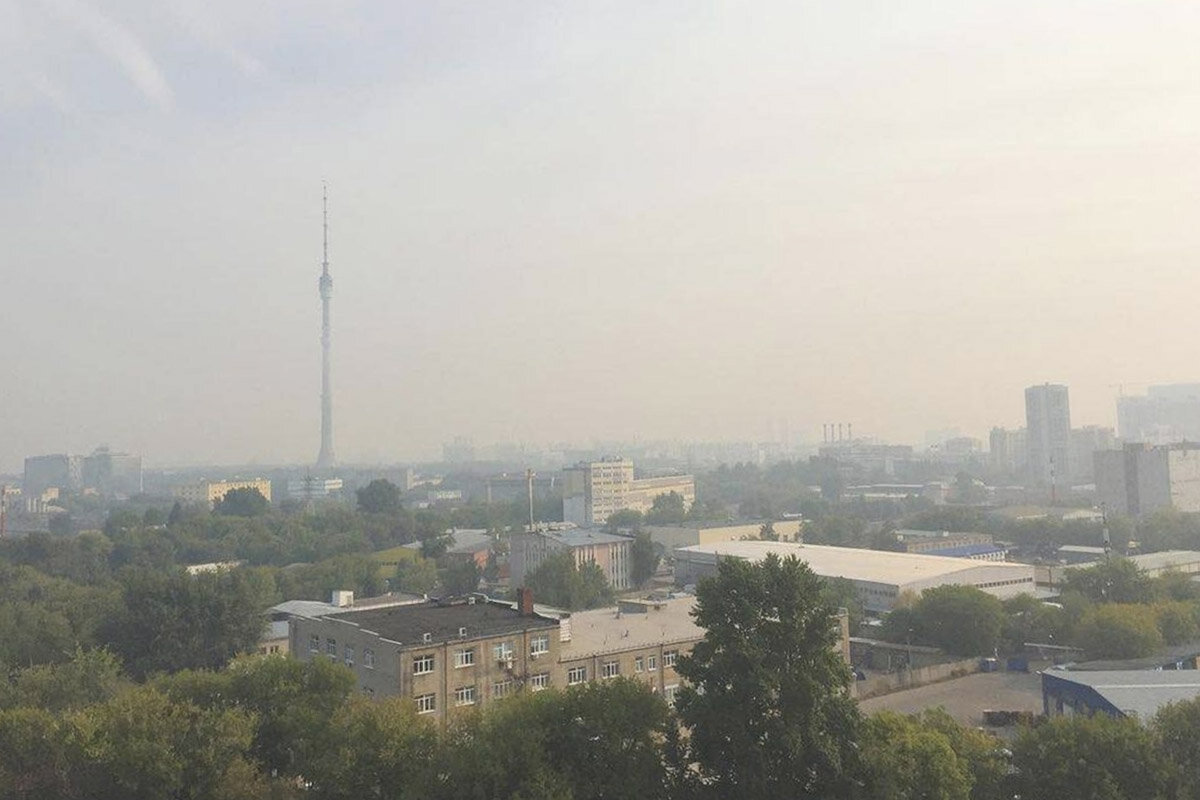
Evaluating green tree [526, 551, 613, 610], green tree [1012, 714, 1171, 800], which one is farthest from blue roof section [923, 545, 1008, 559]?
green tree [1012, 714, 1171, 800]

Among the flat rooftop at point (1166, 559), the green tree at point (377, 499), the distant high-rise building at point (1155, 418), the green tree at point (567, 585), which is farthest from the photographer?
the distant high-rise building at point (1155, 418)

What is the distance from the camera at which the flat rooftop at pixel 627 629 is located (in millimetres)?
16016

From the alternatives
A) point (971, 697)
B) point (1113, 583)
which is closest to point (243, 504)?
point (1113, 583)

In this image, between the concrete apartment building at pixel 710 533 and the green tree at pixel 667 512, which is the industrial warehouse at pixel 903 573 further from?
the green tree at pixel 667 512

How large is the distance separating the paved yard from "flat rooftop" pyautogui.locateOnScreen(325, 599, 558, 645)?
6466 mm

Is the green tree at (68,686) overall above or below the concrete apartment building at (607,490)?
below

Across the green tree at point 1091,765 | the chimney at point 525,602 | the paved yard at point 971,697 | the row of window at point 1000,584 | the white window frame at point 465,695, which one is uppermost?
the chimney at point 525,602

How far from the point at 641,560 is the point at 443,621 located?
24.6m

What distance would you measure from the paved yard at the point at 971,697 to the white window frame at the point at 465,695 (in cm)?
707

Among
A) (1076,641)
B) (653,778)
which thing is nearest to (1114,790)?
(653,778)

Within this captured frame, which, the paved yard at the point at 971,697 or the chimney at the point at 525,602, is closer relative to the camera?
the chimney at the point at 525,602

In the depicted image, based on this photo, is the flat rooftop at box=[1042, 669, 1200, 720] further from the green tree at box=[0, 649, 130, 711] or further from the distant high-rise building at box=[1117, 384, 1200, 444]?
the distant high-rise building at box=[1117, 384, 1200, 444]

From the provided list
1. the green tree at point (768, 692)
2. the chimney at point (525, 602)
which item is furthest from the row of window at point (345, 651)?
the green tree at point (768, 692)

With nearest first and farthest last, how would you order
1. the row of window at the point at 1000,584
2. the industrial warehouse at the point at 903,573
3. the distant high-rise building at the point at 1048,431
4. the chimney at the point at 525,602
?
the chimney at the point at 525,602 < the industrial warehouse at the point at 903,573 < the row of window at the point at 1000,584 < the distant high-rise building at the point at 1048,431
